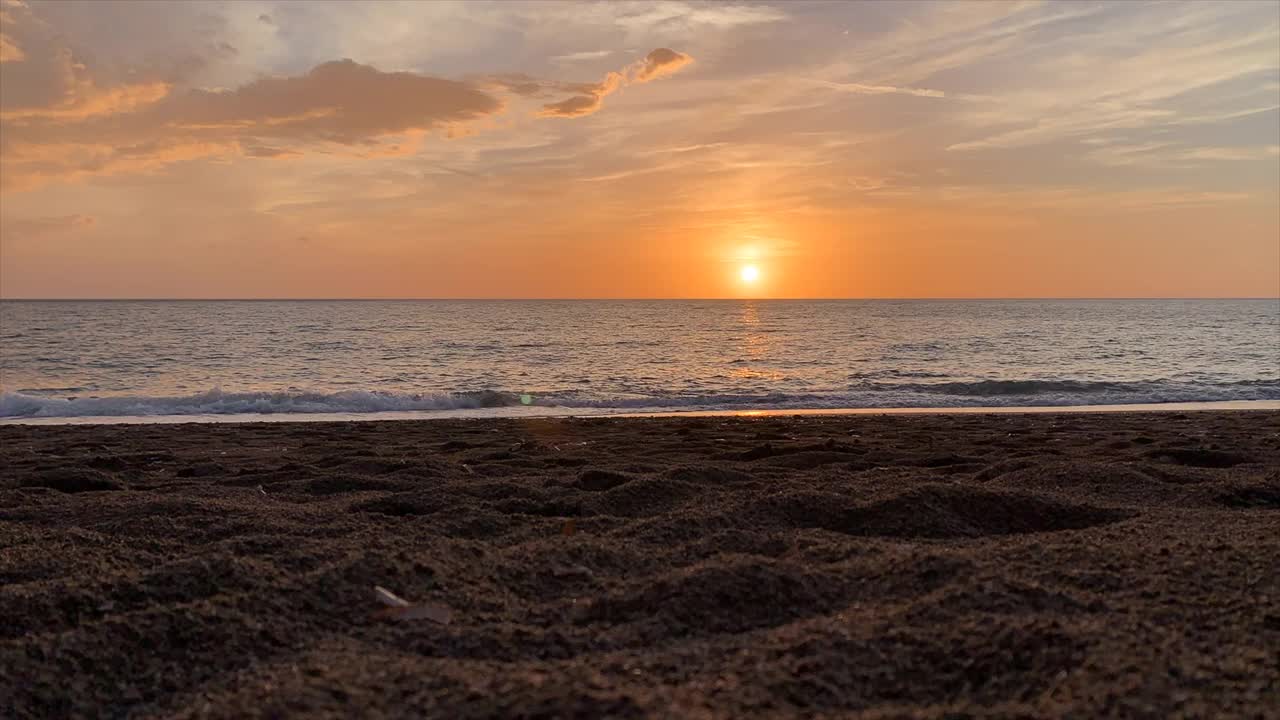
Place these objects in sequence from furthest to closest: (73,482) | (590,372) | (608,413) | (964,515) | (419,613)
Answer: (590,372), (608,413), (73,482), (964,515), (419,613)

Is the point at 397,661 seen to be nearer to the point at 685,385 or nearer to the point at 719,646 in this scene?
the point at 719,646

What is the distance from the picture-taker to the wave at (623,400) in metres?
16.6

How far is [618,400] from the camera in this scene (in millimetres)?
19219

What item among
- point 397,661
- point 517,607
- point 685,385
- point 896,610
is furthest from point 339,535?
point 685,385

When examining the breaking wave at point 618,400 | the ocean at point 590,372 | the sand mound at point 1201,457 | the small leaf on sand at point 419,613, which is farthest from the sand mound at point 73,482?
the breaking wave at point 618,400

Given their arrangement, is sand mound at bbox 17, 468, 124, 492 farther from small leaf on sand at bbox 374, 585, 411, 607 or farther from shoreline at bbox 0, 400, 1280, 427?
shoreline at bbox 0, 400, 1280, 427

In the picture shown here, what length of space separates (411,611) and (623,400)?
16265 millimetres

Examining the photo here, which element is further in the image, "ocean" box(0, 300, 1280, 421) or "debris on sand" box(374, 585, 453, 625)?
"ocean" box(0, 300, 1280, 421)

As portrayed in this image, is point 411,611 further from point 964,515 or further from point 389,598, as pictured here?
point 964,515

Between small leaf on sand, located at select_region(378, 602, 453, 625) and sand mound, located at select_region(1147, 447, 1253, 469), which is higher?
small leaf on sand, located at select_region(378, 602, 453, 625)

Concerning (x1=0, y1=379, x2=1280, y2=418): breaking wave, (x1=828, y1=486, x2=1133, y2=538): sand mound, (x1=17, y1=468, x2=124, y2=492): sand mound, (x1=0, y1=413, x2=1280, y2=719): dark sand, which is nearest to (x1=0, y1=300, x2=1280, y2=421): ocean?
(x1=0, y1=379, x2=1280, y2=418): breaking wave

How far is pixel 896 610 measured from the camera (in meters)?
2.72

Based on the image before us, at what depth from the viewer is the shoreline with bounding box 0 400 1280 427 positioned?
1484 cm

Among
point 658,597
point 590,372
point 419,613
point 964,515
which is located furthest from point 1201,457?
point 590,372
